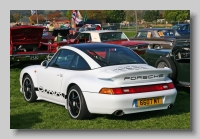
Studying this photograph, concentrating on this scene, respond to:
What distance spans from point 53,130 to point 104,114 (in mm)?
1081

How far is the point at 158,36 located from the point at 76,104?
41.3 ft

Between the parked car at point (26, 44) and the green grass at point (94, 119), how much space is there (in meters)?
6.30

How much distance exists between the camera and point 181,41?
9336 mm

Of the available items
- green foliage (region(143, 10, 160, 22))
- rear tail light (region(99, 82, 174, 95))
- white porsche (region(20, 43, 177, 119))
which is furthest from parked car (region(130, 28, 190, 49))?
rear tail light (region(99, 82, 174, 95))

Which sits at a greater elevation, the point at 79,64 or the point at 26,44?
the point at 26,44

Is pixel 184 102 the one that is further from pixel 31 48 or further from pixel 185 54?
pixel 31 48

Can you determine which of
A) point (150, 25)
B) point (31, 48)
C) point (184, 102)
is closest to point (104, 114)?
point (184, 102)

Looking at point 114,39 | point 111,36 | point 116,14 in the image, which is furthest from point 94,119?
point 111,36

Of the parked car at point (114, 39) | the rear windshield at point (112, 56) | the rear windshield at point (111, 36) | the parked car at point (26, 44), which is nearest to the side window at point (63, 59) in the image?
the rear windshield at point (112, 56)

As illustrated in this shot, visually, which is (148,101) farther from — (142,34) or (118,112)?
(142,34)

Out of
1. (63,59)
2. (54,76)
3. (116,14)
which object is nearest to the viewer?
(54,76)

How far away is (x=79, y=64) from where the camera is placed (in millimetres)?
6891

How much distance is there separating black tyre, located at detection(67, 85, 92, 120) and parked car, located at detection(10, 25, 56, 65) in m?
7.46

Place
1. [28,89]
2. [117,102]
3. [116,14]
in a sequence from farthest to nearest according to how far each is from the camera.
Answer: [116,14] → [28,89] → [117,102]
